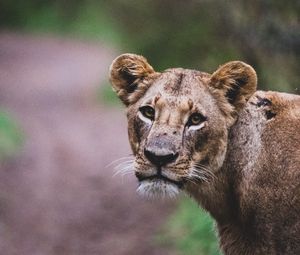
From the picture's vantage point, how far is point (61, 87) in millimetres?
22609

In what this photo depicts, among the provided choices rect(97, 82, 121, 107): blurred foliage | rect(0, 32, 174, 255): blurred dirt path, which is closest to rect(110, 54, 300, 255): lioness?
rect(0, 32, 174, 255): blurred dirt path

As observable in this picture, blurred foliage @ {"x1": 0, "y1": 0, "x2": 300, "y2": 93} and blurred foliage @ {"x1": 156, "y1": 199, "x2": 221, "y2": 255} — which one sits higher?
blurred foliage @ {"x1": 0, "y1": 0, "x2": 300, "y2": 93}

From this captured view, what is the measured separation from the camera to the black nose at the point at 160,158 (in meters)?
5.92

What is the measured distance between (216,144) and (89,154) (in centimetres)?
1000

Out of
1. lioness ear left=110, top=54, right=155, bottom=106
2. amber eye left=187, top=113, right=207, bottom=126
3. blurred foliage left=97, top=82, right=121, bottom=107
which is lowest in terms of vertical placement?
blurred foliage left=97, top=82, right=121, bottom=107

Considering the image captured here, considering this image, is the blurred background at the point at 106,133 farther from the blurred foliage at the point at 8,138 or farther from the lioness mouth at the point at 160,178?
the lioness mouth at the point at 160,178

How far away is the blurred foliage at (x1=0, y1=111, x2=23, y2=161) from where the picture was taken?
48.6 feet

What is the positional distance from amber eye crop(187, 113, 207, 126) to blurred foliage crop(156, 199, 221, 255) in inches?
99.6

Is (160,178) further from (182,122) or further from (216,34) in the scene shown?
(216,34)

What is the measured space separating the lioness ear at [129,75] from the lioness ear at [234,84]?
20.9 inches

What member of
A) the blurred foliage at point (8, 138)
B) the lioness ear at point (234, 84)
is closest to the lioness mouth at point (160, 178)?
the lioness ear at point (234, 84)

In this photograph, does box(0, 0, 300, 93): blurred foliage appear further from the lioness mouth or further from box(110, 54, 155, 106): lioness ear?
the lioness mouth

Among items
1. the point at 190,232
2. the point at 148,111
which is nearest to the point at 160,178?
the point at 148,111

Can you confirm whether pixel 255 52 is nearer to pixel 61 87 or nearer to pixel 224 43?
pixel 224 43
